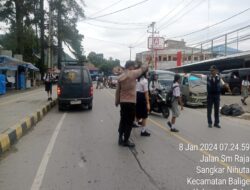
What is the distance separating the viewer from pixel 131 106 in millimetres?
9039

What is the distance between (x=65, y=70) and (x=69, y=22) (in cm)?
4064

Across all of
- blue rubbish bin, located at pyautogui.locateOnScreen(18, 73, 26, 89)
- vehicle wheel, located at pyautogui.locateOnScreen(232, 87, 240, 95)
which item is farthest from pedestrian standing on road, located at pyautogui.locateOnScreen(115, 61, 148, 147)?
blue rubbish bin, located at pyautogui.locateOnScreen(18, 73, 26, 89)

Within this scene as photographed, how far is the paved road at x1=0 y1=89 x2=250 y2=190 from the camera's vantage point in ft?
20.5

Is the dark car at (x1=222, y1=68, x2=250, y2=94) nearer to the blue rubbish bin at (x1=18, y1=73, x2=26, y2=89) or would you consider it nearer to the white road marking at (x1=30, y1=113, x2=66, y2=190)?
the blue rubbish bin at (x1=18, y1=73, x2=26, y2=89)

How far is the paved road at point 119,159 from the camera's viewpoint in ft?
20.5

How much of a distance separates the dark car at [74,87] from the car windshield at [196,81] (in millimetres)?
5966

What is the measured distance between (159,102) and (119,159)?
753 centimetres

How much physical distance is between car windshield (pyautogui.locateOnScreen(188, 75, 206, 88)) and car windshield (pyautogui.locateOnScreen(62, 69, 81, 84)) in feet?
20.7

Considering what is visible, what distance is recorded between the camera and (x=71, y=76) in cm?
1770

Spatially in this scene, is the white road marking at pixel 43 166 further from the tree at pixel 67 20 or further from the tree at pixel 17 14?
the tree at pixel 67 20

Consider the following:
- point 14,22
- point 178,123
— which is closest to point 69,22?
point 14,22

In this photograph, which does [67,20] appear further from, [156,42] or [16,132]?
[16,132]

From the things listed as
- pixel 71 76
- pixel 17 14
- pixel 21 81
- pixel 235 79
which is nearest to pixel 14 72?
pixel 21 81

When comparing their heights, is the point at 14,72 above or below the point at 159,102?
above
